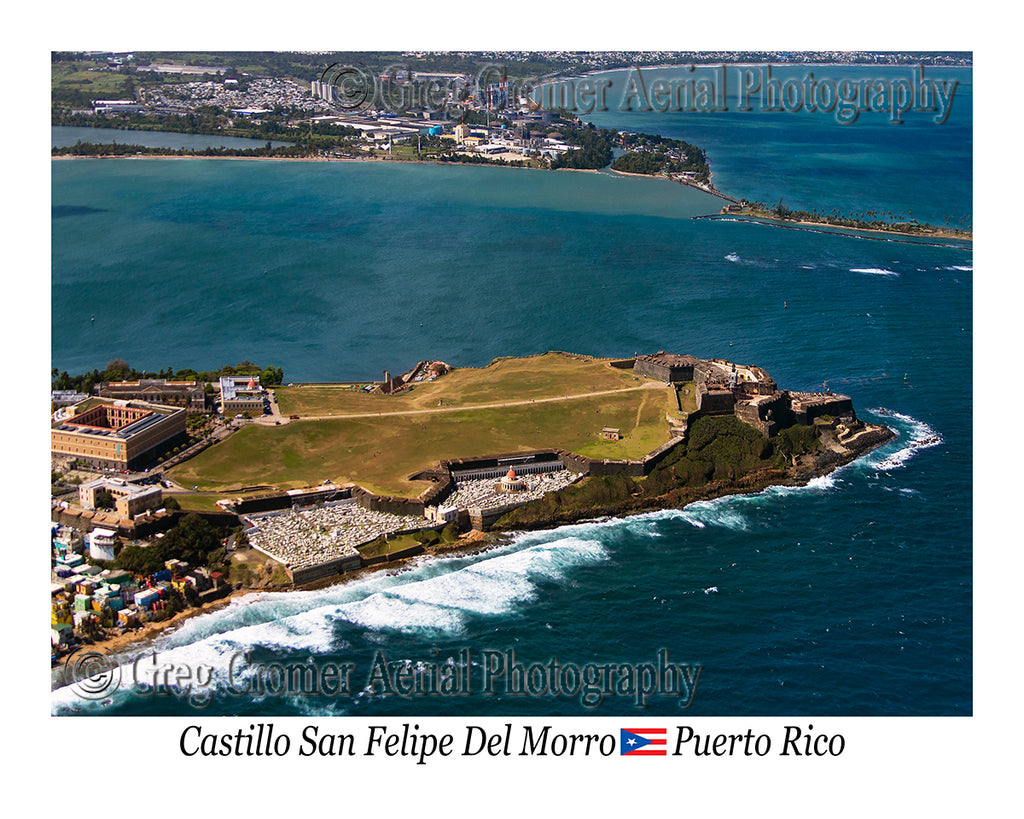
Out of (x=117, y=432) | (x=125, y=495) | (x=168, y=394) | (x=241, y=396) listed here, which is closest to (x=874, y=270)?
(x=241, y=396)

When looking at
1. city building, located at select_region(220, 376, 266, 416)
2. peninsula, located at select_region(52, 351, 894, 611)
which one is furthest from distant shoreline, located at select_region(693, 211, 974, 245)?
city building, located at select_region(220, 376, 266, 416)

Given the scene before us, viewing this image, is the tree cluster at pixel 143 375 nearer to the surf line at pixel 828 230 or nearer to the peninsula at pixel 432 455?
the peninsula at pixel 432 455

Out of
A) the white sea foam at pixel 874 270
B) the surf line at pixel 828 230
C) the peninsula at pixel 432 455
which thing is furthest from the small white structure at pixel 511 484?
the surf line at pixel 828 230

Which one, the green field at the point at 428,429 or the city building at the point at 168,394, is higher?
the city building at the point at 168,394

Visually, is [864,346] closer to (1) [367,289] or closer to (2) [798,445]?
(2) [798,445]
